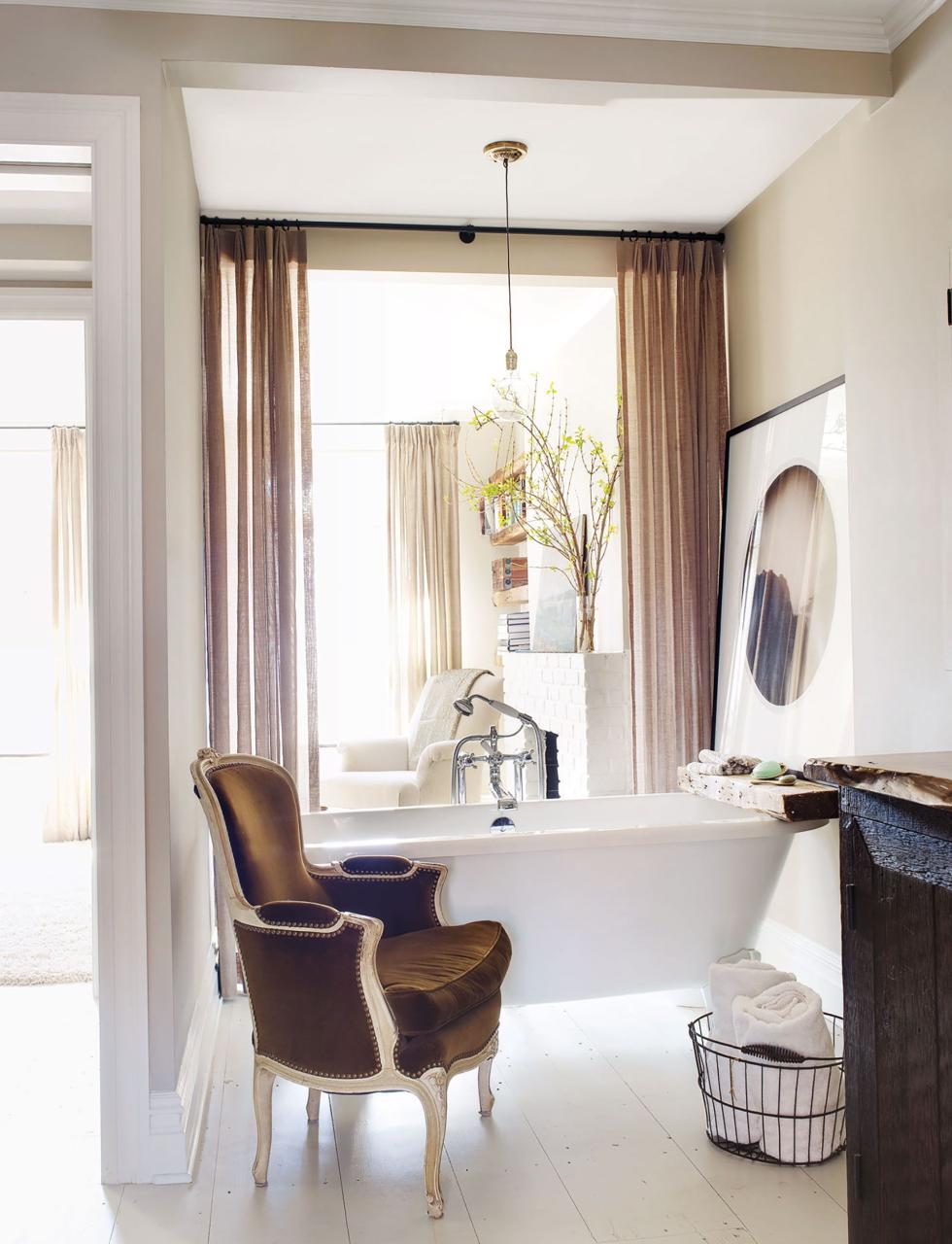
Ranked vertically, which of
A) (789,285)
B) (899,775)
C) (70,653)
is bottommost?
(899,775)

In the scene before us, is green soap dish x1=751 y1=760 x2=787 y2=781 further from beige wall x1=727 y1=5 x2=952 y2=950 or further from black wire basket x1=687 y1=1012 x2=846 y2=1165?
black wire basket x1=687 y1=1012 x2=846 y2=1165

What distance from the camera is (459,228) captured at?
4035 millimetres

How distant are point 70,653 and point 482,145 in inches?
172

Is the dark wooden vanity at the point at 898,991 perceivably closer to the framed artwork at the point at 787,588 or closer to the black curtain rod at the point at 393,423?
the framed artwork at the point at 787,588

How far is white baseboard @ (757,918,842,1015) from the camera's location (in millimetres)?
3363

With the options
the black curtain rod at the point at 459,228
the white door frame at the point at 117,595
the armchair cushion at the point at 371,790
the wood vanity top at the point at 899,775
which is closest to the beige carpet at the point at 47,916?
the armchair cushion at the point at 371,790

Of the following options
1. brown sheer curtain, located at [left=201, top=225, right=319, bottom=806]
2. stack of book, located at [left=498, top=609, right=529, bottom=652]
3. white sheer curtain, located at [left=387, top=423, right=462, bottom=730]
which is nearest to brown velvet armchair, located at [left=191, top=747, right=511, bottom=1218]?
brown sheer curtain, located at [left=201, top=225, right=319, bottom=806]

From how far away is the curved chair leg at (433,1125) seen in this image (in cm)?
231

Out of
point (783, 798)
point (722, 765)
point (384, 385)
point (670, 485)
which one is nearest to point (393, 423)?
point (384, 385)

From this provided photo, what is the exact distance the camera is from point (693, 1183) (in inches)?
94.7

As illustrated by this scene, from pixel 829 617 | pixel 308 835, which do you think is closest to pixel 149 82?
pixel 308 835

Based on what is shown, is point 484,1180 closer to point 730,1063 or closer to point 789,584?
point 730,1063

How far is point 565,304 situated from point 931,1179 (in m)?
4.18

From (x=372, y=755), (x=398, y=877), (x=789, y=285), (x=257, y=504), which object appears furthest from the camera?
(x=372, y=755)
